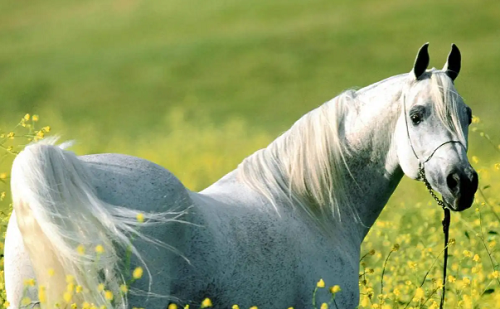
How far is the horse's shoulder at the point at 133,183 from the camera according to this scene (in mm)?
3842

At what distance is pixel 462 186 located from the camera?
4.43 metres

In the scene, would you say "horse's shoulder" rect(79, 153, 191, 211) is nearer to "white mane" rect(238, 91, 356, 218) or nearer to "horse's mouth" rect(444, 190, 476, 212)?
"white mane" rect(238, 91, 356, 218)

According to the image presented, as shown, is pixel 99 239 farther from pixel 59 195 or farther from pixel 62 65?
pixel 62 65

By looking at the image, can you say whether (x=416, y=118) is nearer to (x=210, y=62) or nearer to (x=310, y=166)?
(x=310, y=166)

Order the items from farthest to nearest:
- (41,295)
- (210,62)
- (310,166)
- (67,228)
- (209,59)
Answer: (209,59) < (210,62) < (310,166) < (67,228) < (41,295)

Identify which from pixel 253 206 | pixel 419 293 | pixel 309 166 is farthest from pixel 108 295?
pixel 419 293

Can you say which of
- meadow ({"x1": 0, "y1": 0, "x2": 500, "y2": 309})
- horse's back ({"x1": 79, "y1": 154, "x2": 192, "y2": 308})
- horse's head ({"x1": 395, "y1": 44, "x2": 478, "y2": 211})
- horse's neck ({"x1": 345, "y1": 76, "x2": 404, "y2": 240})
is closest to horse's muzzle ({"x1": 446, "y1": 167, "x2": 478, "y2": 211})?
horse's head ({"x1": 395, "y1": 44, "x2": 478, "y2": 211})

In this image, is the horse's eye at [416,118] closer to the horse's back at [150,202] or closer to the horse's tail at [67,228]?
the horse's back at [150,202]

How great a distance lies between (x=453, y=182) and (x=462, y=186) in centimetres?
5

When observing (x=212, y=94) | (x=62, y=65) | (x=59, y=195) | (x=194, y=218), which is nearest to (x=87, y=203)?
(x=59, y=195)

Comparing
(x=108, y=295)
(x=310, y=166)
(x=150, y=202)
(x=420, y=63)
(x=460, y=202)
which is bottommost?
(x=108, y=295)

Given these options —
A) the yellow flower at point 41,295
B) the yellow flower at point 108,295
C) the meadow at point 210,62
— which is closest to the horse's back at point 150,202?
the yellow flower at point 108,295

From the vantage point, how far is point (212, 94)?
82.8 ft

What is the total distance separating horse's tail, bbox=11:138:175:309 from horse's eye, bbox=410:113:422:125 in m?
1.61
